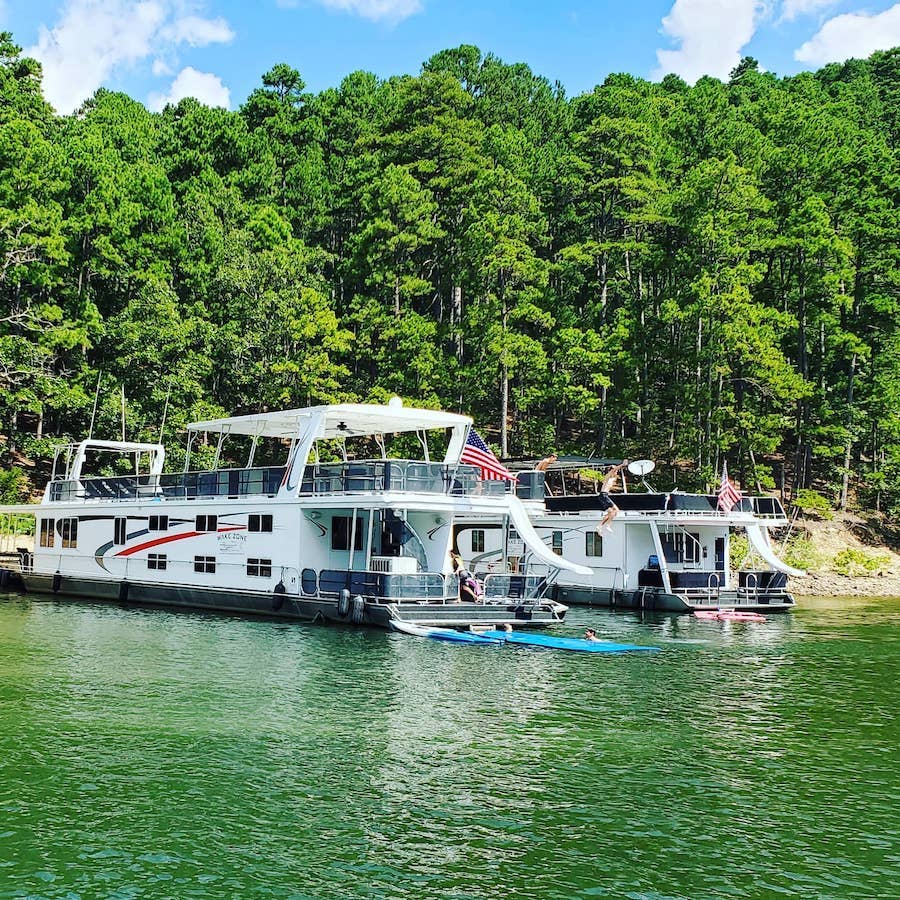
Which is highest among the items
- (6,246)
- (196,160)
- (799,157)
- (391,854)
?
(196,160)

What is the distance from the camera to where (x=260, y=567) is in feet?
108

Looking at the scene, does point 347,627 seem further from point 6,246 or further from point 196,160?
point 196,160

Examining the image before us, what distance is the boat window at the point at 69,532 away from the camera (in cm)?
4016

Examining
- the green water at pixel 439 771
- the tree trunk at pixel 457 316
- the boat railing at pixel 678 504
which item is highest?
the tree trunk at pixel 457 316

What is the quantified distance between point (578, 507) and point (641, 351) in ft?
63.8

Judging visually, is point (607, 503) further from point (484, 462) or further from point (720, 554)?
point (484, 462)

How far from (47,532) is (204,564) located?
396 inches

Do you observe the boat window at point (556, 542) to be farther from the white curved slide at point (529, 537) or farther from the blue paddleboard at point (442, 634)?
the blue paddleboard at point (442, 634)

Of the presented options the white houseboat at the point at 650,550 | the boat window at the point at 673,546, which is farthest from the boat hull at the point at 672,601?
the boat window at the point at 673,546

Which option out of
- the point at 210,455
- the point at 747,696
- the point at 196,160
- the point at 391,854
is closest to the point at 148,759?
the point at 391,854

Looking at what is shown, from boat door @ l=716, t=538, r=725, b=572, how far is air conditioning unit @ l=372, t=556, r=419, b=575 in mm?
13582

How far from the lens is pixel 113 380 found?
184ft

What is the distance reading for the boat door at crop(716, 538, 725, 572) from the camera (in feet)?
126

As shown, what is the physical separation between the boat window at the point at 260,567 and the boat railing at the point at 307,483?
2066 mm
